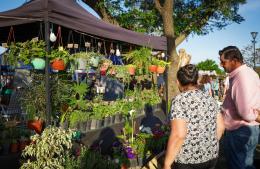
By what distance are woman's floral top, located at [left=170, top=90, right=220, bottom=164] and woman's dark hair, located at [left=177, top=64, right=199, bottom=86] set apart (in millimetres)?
81

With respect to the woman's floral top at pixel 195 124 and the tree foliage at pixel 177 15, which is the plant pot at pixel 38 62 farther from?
the tree foliage at pixel 177 15

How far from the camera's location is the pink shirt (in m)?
3.65

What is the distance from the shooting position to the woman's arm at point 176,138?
2.89m

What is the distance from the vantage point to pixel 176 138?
2.88m

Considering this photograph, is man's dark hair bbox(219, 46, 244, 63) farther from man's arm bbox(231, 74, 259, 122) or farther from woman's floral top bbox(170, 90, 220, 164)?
woman's floral top bbox(170, 90, 220, 164)

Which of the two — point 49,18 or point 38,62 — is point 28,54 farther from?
point 49,18

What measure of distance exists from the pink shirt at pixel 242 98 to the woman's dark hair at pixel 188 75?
0.79 meters

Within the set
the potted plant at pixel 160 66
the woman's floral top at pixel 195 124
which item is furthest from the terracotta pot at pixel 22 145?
the potted plant at pixel 160 66

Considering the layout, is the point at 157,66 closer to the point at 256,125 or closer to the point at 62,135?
the point at 62,135

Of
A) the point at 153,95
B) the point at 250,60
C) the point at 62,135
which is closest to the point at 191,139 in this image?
the point at 62,135

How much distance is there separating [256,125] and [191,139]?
3.63ft

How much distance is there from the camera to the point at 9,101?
9906mm

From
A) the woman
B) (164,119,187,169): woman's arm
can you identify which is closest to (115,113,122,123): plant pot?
the woman

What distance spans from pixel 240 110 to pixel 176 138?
3.56 ft
